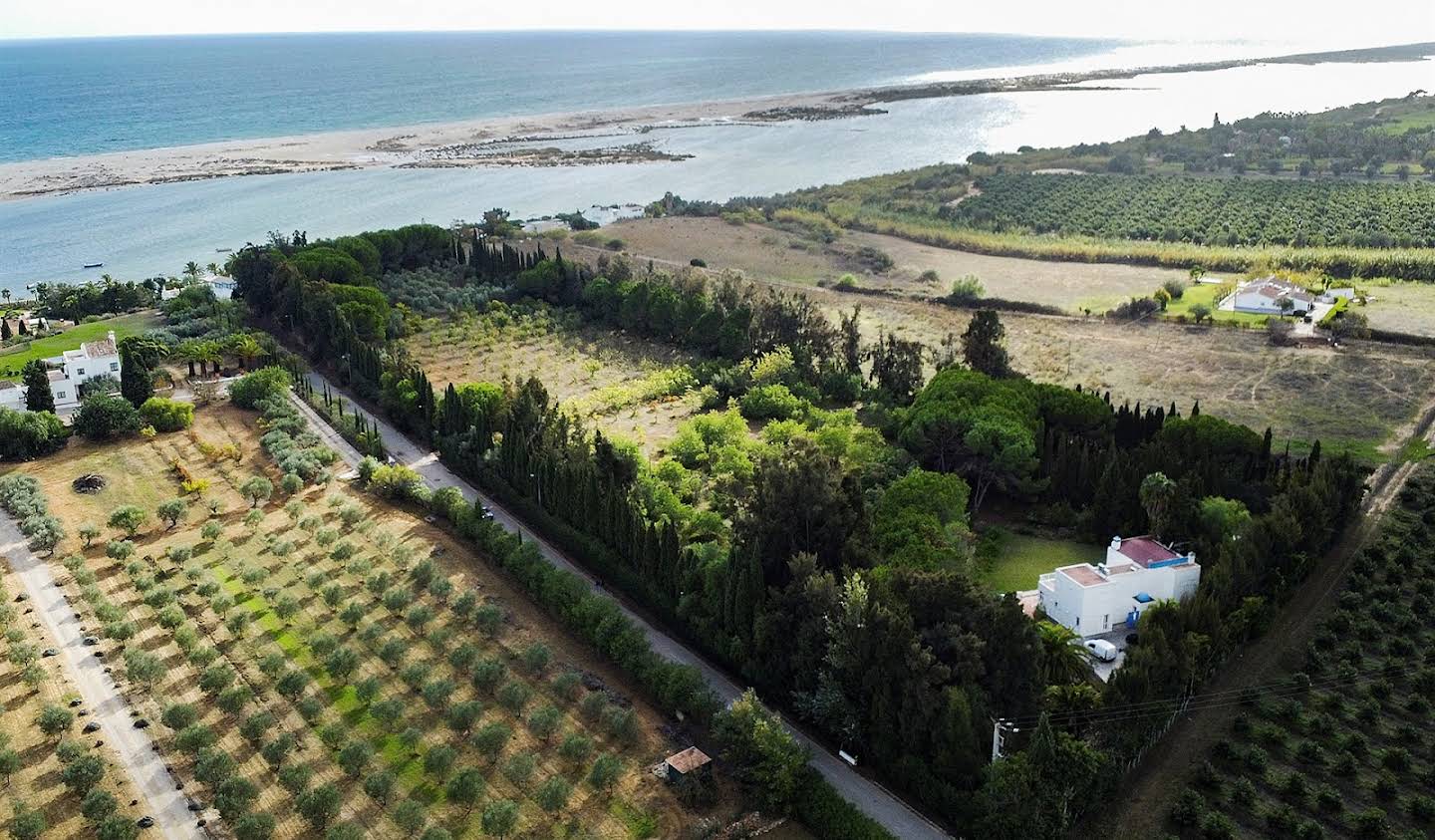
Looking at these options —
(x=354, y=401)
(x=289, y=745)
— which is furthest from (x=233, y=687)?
(x=354, y=401)

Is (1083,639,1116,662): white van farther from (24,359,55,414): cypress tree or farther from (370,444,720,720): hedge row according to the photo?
(24,359,55,414): cypress tree

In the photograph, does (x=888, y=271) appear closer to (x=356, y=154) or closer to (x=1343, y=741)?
(x=1343, y=741)

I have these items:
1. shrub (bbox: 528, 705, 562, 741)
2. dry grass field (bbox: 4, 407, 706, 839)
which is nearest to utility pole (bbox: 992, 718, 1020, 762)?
dry grass field (bbox: 4, 407, 706, 839)

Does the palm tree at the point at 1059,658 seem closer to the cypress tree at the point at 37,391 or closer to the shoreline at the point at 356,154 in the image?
the cypress tree at the point at 37,391

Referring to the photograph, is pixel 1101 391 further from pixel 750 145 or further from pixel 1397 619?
pixel 750 145

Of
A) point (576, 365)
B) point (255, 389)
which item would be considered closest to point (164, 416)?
point (255, 389)
